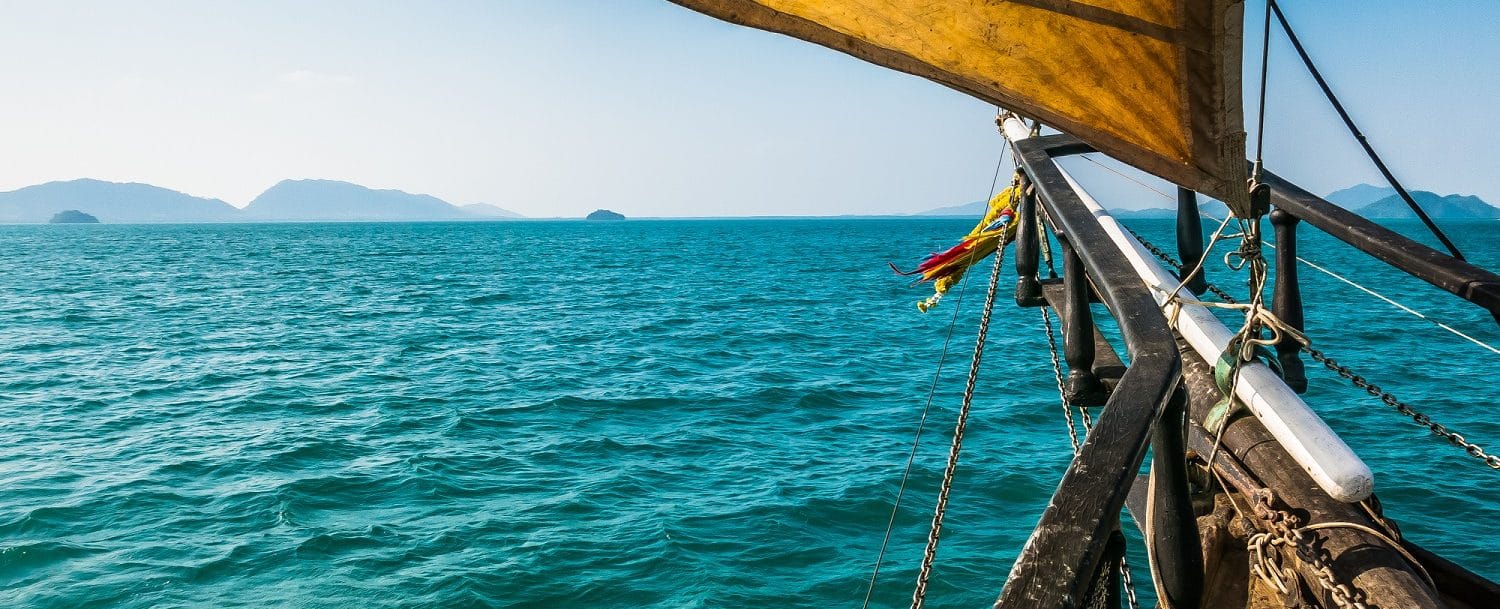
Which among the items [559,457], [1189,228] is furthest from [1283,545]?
[559,457]

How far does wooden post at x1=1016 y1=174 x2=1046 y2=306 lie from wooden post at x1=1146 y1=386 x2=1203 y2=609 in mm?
2936

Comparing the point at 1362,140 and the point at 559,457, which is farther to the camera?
the point at 559,457

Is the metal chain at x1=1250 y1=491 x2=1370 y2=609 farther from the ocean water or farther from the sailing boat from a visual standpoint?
the ocean water

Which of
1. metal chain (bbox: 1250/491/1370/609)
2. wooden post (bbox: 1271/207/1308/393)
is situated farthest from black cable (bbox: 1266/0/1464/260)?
metal chain (bbox: 1250/491/1370/609)

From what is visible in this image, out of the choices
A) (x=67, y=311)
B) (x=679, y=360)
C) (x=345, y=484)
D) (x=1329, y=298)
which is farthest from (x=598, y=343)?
(x=1329, y=298)

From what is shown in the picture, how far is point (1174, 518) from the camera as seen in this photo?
6.77 ft

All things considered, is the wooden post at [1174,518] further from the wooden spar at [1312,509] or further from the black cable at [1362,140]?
the black cable at [1362,140]

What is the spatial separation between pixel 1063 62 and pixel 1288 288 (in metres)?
2.28

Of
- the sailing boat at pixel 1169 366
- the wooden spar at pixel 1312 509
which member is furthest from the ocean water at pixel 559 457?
the sailing boat at pixel 1169 366

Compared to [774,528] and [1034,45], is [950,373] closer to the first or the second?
[774,528]

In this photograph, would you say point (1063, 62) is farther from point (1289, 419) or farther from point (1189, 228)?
point (1189, 228)

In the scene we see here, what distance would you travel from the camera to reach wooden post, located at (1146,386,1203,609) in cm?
192

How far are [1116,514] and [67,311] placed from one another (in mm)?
36584

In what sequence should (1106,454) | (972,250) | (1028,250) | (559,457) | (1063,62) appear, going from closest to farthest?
(1106,454), (1063,62), (1028,250), (972,250), (559,457)
